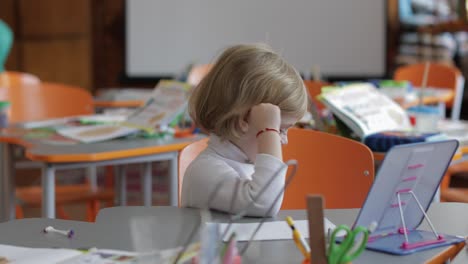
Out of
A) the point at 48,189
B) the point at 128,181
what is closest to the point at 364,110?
the point at 48,189

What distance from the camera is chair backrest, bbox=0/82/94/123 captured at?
11.7 ft

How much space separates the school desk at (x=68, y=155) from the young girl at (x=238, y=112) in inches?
32.4

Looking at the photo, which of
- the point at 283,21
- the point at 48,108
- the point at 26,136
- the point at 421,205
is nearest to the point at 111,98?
the point at 48,108

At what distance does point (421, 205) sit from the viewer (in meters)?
1.32

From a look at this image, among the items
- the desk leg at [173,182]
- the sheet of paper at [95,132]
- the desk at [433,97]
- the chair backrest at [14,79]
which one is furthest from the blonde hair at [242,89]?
the chair backrest at [14,79]

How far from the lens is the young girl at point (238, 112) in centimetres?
148

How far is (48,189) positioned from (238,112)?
1097 millimetres

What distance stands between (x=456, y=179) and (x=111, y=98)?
8.56ft

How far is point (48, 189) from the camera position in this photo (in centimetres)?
244

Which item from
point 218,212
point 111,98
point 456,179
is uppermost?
point 218,212

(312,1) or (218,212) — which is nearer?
(218,212)

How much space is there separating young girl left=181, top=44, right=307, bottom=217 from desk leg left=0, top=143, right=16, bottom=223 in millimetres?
1428

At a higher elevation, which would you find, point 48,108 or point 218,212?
point 218,212

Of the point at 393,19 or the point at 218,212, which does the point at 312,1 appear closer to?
the point at 393,19
